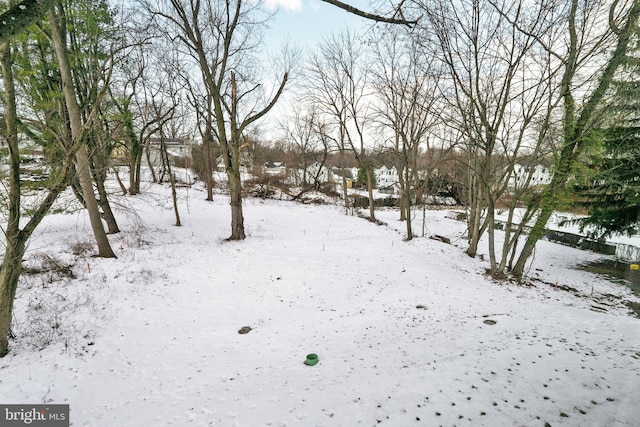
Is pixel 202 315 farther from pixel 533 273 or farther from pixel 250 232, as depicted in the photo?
pixel 533 273

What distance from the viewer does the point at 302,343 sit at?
16.3 feet

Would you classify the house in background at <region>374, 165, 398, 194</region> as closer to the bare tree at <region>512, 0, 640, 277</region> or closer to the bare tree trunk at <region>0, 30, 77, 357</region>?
the bare tree at <region>512, 0, 640, 277</region>

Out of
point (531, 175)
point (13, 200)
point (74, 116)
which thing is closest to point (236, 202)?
point (74, 116)

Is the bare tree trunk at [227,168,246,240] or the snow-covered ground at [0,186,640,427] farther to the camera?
the bare tree trunk at [227,168,246,240]

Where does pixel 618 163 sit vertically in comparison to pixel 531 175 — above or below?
above

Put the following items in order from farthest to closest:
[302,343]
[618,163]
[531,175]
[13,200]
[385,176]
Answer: [385,176] < [618,163] < [531,175] < [302,343] < [13,200]

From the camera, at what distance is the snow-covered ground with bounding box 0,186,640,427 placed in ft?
10.0

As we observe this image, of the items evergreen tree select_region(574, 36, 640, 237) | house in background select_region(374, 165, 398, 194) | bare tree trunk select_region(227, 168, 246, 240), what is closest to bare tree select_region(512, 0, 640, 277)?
evergreen tree select_region(574, 36, 640, 237)

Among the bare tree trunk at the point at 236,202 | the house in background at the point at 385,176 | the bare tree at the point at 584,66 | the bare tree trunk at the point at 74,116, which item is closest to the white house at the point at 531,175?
the bare tree at the point at 584,66

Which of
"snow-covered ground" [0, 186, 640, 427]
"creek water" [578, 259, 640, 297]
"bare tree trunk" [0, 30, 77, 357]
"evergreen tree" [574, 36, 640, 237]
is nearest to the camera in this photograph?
"snow-covered ground" [0, 186, 640, 427]

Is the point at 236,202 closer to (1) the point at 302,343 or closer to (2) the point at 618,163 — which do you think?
(1) the point at 302,343

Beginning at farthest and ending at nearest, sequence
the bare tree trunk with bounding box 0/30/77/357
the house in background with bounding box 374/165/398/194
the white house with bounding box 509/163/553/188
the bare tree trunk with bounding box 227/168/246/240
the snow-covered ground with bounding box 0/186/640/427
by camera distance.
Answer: the house in background with bounding box 374/165/398/194 → the bare tree trunk with bounding box 227/168/246/240 → the white house with bounding box 509/163/553/188 → the bare tree trunk with bounding box 0/30/77/357 → the snow-covered ground with bounding box 0/186/640/427

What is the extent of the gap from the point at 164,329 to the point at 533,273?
42.7ft

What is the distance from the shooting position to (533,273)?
10773mm
